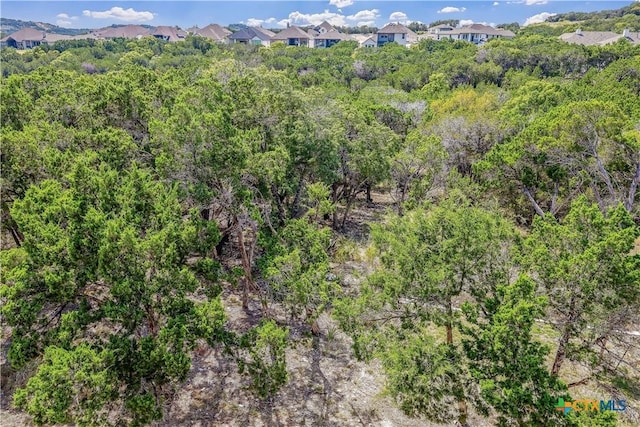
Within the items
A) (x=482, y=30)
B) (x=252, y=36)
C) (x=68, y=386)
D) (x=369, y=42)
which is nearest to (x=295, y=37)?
(x=252, y=36)

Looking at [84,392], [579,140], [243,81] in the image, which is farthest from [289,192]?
[579,140]

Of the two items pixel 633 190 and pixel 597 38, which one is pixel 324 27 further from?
pixel 633 190

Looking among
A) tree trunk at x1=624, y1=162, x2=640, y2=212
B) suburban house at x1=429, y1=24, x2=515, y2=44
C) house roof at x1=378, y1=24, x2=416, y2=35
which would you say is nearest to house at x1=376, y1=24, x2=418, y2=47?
house roof at x1=378, y1=24, x2=416, y2=35

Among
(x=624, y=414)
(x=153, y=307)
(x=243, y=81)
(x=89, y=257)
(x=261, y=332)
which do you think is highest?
(x=243, y=81)

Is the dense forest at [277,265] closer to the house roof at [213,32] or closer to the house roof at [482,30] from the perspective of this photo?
the house roof at [482,30]

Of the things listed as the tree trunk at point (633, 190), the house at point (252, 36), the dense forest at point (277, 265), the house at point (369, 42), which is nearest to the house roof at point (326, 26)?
the house at point (252, 36)

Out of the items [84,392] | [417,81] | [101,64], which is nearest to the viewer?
[84,392]

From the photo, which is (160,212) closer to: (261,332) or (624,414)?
(261,332)
